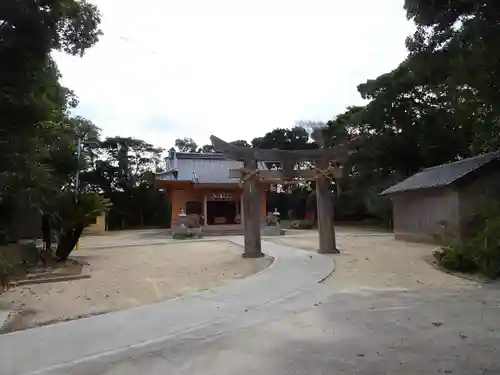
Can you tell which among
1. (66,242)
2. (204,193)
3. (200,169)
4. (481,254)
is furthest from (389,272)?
(200,169)

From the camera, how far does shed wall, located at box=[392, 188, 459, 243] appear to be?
15.8m

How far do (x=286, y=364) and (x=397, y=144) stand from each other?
24840mm

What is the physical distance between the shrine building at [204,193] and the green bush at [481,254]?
17.6 m

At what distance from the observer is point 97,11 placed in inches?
369

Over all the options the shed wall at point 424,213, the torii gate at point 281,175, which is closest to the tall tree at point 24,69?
the torii gate at point 281,175

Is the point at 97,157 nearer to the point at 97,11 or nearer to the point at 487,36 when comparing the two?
the point at 97,11

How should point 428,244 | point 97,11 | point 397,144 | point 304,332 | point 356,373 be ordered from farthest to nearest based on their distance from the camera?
point 397,144
point 428,244
point 97,11
point 304,332
point 356,373

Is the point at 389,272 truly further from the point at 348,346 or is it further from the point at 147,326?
the point at 147,326

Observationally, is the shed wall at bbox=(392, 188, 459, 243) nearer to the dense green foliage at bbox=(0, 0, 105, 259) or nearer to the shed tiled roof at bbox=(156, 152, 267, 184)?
the shed tiled roof at bbox=(156, 152, 267, 184)

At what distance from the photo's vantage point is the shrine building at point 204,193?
27.7m

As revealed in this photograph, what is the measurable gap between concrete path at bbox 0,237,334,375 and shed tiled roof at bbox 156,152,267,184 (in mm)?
19529

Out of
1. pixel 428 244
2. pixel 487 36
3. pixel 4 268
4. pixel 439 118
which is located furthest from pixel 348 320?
pixel 439 118

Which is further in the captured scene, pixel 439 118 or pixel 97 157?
pixel 97 157

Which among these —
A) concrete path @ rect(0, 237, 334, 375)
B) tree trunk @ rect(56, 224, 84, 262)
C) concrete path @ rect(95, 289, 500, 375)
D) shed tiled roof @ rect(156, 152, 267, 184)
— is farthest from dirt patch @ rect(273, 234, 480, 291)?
shed tiled roof @ rect(156, 152, 267, 184)
